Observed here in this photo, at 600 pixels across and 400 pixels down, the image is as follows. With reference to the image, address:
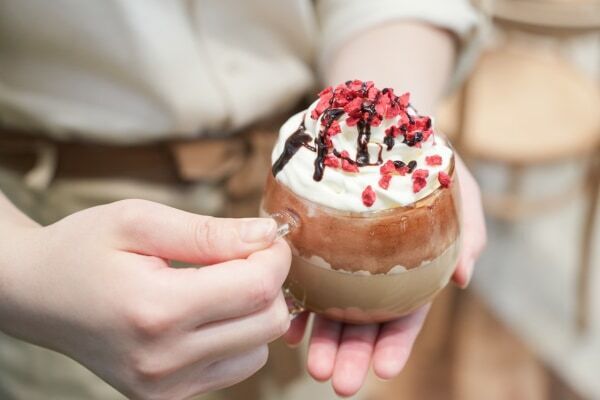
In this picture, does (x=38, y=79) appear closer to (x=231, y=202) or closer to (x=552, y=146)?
(x=231, y=202)

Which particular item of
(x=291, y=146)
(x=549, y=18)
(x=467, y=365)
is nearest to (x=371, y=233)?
(x=291, y=146)

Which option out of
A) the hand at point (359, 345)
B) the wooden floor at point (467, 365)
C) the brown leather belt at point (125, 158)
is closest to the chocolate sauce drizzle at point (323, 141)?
the hand at point (359, 345)

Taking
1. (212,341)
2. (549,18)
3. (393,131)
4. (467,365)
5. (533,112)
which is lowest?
(467,365)

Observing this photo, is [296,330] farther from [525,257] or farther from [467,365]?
[525,257]

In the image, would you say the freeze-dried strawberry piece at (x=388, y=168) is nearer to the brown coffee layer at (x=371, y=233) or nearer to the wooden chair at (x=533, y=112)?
the brown coffee layer at (x=371, y=233)

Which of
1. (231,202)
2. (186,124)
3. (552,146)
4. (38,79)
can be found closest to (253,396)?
(231,202)

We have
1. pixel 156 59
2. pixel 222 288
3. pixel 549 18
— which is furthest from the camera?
pixel 549 18
